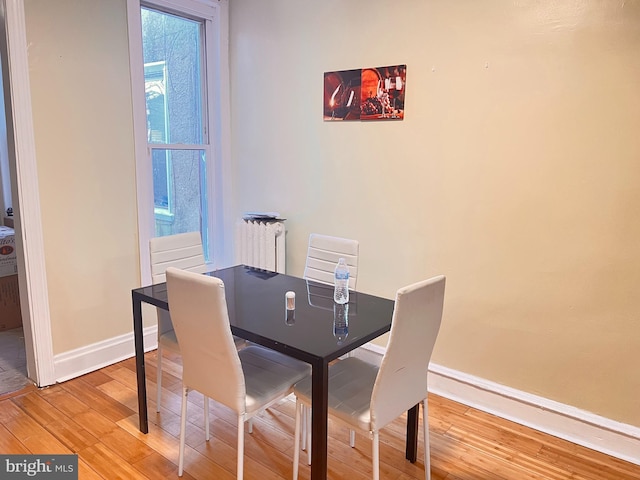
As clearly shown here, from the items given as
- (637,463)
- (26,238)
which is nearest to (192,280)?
(26,238)

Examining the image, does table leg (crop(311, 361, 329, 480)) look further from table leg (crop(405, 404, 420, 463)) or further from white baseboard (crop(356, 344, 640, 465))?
white baseboard (crop(356, 344, 640, 465))

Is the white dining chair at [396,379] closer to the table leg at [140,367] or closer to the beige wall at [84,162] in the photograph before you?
the table leg at [140,367]

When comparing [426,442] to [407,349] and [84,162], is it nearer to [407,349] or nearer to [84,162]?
[407,349]

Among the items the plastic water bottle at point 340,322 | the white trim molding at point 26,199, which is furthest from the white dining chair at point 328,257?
the white trim molding at point 26,199

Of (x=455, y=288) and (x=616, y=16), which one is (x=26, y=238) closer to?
(x=455, y=288)

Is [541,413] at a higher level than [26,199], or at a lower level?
lower

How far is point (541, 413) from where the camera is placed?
2525 millimetres

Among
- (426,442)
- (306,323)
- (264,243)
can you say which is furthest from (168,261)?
(426,442)

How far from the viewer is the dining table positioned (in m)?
1.69

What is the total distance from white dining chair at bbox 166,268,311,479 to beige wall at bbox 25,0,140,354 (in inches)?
53.4

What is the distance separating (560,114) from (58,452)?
285 cm

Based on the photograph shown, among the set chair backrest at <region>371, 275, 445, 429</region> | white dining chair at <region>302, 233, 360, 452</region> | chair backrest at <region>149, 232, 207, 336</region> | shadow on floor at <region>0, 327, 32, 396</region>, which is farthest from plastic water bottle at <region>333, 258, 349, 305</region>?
shadow on floor at <region>0, 327, 32, 396</region>

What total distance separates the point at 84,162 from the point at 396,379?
2.31 meters

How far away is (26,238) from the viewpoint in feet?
9.04
